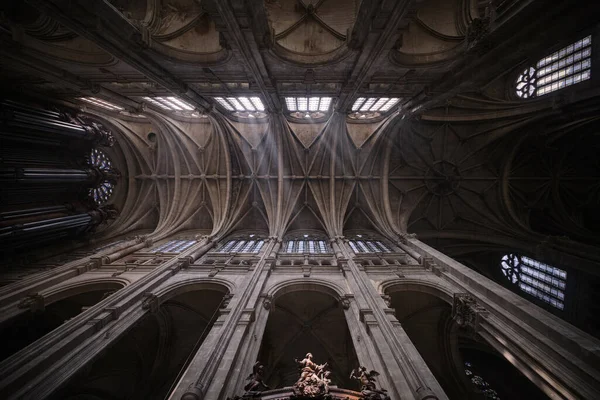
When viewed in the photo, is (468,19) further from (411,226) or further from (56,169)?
(56,169)

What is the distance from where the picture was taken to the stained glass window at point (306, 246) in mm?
15250

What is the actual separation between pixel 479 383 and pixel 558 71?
17.0 metres

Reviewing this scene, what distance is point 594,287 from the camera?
1259cm

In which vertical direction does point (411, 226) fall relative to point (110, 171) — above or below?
below

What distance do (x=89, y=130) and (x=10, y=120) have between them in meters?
3.46

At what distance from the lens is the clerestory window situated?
15.3 meters

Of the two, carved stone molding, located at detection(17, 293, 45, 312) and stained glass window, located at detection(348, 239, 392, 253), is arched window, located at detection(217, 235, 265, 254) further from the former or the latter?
carved stone molding, located at detection(17, 293, 45, 312)

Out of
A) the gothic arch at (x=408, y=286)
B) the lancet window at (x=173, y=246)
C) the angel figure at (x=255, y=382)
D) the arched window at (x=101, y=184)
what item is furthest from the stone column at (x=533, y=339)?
the arched window at (x=101, y=184)

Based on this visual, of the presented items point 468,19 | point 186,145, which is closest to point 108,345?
point 186,145

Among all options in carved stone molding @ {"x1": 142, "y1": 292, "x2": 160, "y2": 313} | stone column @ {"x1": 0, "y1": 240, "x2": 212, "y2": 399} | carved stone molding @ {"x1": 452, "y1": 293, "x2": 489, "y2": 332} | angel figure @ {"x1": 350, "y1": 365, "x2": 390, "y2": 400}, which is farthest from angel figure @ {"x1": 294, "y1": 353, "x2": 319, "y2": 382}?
carved stone molding @ {"x1": 142, "y1": 292, "x2": 160, "y2": 313}

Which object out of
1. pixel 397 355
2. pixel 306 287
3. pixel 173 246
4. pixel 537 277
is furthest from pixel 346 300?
pixel 537 277

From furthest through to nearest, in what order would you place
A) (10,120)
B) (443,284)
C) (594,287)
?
(594,287), (10,120), (443,284)

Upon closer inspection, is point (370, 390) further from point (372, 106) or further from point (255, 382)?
point (372, 106)

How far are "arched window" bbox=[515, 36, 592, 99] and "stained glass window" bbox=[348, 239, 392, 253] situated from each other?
13067 millimetres
